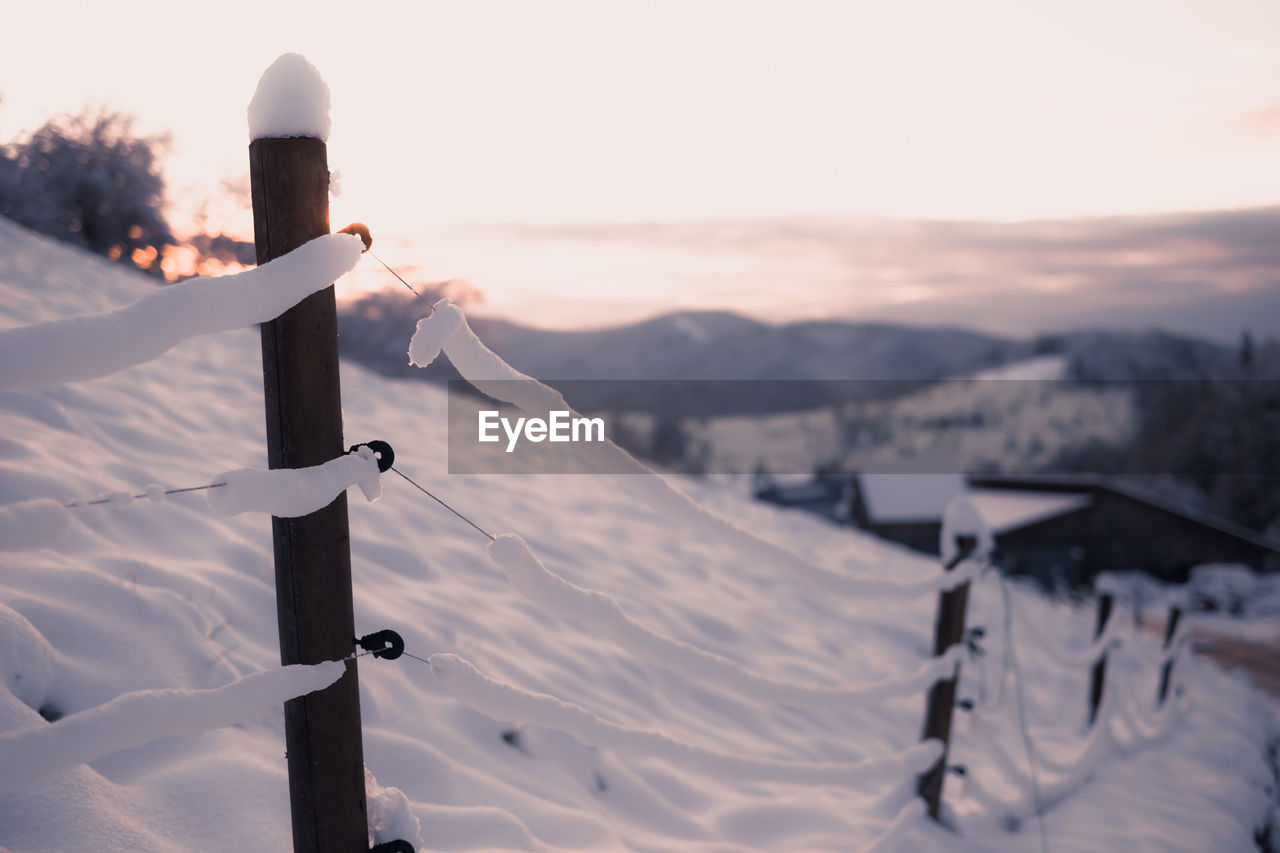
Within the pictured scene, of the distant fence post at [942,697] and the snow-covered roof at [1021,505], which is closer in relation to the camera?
the distant fence post at [942,697]

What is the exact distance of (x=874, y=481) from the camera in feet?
74.1

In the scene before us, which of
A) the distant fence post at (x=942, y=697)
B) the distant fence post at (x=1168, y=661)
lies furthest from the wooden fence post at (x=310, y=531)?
the distant fence post at (x=1168, y=661)

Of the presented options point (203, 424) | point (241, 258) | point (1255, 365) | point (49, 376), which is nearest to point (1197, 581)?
point (1255, 365)

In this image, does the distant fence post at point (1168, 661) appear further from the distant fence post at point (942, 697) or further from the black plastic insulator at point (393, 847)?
the black plastic insulator at point (393, 847)

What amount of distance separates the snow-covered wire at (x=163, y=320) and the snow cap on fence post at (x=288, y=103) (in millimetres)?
206

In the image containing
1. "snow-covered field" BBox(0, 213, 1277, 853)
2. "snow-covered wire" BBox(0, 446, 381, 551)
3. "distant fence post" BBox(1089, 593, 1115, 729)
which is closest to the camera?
"snow-covered wire" BBox(0, 446, 381, 551)

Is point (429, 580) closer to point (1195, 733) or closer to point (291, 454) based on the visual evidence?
point (291, 454)

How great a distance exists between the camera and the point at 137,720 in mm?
1347

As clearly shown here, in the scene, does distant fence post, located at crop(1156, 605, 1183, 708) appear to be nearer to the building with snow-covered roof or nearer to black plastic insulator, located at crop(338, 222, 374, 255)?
black plastic insulator, located at crop(338, 222, 374, 255)

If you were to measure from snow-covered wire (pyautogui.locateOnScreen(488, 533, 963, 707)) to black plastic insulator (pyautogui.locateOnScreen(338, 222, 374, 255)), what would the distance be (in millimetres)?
697

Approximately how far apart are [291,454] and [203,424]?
465 centimetres

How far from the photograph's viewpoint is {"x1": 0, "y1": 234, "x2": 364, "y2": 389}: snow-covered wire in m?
1.10

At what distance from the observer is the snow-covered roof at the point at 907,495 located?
68.2ft

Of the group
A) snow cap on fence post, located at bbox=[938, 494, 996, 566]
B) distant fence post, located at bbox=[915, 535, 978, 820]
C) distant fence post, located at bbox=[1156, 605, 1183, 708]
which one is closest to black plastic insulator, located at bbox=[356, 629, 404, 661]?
distant fence post, located at bbox=[915, 535, 978, 820]
